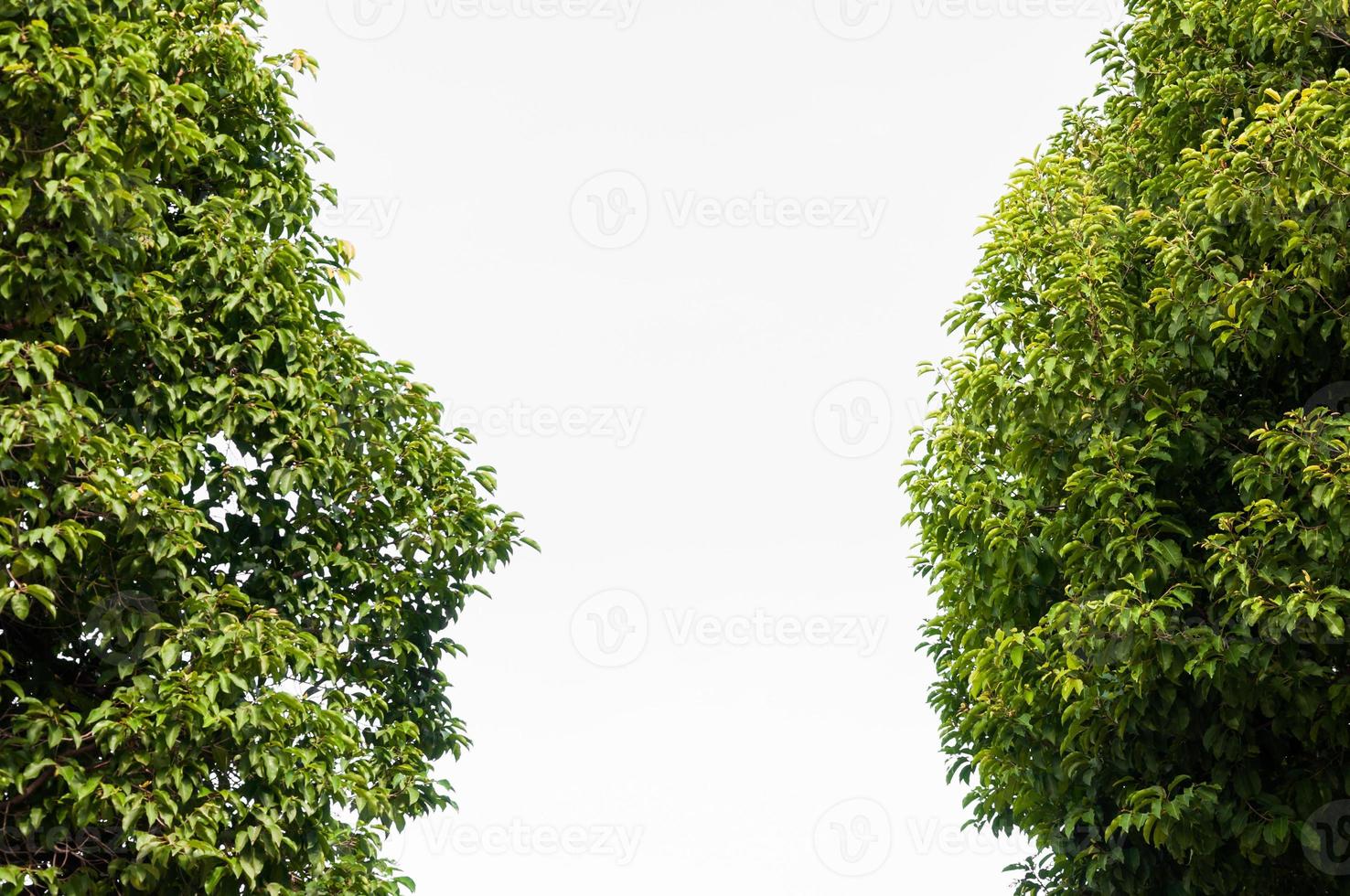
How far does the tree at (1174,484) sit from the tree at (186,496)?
573 centimetres

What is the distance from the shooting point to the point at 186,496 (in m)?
13.9

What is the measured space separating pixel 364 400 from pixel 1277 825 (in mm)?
9613

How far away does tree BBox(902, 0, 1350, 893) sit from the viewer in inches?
495

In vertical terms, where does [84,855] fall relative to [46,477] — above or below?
below

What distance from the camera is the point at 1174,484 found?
46.9 ft

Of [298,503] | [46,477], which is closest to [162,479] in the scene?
[46,477]

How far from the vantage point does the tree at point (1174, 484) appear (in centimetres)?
1258

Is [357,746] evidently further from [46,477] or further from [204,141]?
[204,141]

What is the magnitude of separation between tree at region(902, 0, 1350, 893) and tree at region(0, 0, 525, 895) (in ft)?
18.8

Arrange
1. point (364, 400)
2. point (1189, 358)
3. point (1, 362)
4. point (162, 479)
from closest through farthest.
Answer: point (1, 362) → point (162, 479) → point (1189, 358) → point (364, 400)

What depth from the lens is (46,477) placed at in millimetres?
11859

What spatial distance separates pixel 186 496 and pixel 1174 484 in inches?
380

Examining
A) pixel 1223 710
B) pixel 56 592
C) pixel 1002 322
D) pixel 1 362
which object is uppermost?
pixel 1002 322

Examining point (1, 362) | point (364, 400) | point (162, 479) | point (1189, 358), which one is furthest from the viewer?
point (364, 400)
